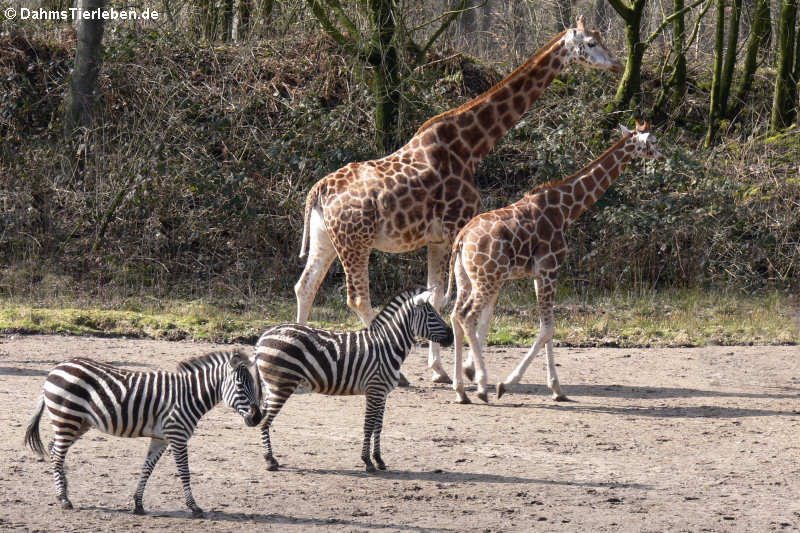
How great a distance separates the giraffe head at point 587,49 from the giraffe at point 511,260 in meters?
1.39

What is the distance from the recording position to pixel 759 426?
316 inches

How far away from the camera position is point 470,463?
22.6 ft

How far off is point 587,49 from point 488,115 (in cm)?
122

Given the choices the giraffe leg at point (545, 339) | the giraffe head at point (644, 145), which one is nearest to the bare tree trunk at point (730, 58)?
the giraffe head at point (644, 145)

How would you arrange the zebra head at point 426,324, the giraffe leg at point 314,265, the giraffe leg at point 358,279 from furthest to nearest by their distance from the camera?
the giraffe leg at point 314,265
the giraffe leg at point 358,279
the zebra head at point 426,324

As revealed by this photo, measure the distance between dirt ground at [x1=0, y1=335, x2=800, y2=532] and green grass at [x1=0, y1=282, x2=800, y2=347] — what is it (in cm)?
128

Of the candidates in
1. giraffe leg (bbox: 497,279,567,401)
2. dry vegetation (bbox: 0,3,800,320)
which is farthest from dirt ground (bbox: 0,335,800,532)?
dry vegetation (bbox: 0,3,800,320)

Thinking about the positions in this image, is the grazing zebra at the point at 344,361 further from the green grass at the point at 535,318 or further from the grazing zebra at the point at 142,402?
the green grass at the point at 535,318

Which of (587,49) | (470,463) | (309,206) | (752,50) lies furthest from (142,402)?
(752,50)

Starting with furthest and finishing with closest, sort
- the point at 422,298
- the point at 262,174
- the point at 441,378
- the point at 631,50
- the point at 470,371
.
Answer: the point at 631,50 < the point at 262,174 < the point at 441,378 < the point at 470,371 < the point at 422,298

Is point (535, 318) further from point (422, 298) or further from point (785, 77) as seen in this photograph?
point (785, 77)

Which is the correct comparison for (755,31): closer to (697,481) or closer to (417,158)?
(417,158)

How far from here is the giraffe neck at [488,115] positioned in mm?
9773

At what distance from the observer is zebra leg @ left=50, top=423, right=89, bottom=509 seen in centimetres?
553
